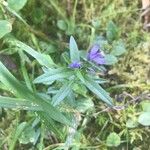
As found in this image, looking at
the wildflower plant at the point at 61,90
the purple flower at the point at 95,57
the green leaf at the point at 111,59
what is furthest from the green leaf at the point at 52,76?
the green leaf at the point at 111,59

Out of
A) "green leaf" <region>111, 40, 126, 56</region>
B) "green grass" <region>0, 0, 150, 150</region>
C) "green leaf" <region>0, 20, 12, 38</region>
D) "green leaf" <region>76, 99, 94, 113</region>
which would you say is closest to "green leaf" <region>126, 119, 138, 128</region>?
"green grass" <region>0, 0, 150, 150</region>

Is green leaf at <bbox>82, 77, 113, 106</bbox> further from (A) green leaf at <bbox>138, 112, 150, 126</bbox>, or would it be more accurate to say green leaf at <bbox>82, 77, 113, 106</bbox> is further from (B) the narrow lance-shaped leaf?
(A) green leaf at <bbox>138, 112, 150, 126</bbox>

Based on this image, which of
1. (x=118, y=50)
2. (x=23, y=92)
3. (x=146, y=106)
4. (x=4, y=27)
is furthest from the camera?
(x=118, y=50)

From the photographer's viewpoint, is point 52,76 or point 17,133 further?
point 17,133

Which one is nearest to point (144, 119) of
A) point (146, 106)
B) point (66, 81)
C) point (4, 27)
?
point (146, 106)

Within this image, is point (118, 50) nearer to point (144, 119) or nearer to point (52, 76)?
point (144, 119)

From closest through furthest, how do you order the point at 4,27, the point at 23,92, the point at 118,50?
the point at 23,92
the point at 4,27
the point at 118,50

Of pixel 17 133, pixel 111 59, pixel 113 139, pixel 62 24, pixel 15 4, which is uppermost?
pixel 15 4
